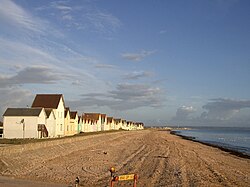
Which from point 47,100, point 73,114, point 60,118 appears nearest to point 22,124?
point 47,100

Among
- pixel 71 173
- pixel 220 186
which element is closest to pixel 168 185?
pixel 220 186

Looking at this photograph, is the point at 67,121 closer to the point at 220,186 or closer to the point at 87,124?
the point at 87,124

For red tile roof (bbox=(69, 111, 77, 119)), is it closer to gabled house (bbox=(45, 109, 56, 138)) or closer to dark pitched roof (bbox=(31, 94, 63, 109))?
dark pitched roof (bbox=(31, 94, 63, 109))

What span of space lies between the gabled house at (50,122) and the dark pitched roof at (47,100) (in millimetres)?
2553

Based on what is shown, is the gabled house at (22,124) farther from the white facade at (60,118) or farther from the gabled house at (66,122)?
the gabled house at (66,122)

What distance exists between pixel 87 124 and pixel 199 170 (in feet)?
190

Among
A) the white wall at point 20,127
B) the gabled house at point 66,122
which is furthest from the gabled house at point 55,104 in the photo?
the white wall at point 20,127

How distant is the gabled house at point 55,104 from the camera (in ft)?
168

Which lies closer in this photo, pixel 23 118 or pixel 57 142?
pixel 57 142

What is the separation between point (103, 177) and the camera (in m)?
18.2

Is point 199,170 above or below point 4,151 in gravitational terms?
below

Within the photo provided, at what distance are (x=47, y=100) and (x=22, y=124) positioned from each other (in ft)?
32.4

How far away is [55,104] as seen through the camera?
169ft

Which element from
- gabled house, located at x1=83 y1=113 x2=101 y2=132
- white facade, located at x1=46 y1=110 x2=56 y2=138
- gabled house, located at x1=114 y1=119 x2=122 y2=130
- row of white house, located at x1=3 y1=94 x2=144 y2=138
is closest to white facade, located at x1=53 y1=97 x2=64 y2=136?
row of white house, located at x1=3 y1=94 x2=144 y2=138
